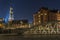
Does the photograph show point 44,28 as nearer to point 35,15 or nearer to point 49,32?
point 49,32

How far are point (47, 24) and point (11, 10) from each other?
44.1 m

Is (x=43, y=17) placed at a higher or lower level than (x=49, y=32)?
higher

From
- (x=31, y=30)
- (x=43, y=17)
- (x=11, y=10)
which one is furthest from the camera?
(x=43, y=17)

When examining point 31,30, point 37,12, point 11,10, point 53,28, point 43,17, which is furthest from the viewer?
point 37,12

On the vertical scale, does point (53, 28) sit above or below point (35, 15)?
below

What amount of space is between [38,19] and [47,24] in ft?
187

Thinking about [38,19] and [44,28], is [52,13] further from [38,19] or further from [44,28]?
[44,28]

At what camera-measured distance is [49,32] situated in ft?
325

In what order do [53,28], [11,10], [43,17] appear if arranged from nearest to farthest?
[53,28] < [11,10] < [43,17]

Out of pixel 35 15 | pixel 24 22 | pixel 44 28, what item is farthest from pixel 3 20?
pixel 44 28

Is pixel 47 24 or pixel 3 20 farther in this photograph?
pixel 3 20

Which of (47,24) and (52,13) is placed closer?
(47,24)

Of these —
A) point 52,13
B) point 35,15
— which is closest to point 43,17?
point 52,13

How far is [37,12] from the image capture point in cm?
16425
